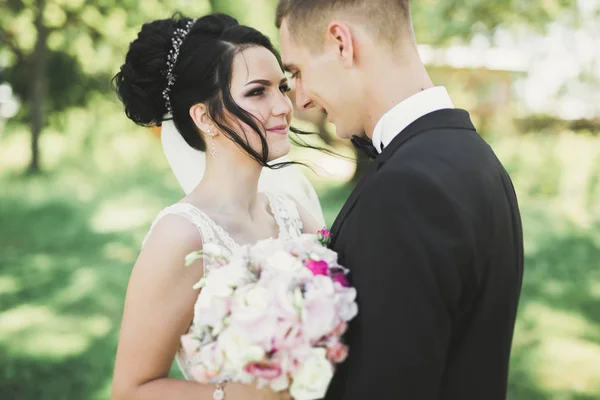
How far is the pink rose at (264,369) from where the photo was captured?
5.51ft

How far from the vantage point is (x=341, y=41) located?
204cm

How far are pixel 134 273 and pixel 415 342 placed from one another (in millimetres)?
1347

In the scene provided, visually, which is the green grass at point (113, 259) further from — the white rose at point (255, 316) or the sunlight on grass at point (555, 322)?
the white rose at point (255, 316)

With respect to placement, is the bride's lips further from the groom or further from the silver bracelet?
the silver bracelet

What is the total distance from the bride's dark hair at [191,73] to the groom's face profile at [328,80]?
0.65 meters

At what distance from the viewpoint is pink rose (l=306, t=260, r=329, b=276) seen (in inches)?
68.8

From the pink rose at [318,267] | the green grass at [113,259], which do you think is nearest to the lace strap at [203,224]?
the pink rose at [318,267]

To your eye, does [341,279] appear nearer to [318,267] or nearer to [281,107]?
[318,267]

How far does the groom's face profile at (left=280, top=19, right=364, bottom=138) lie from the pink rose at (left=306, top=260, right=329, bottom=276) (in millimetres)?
591

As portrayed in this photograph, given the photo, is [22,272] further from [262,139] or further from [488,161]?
[488,161]

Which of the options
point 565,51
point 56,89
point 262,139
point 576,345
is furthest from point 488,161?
point 56,89

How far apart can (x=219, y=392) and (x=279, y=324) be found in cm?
81

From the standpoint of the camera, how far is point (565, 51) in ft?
38.2

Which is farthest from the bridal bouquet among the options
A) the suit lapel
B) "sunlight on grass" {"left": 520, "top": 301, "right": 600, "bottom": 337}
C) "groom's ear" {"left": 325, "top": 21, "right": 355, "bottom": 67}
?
"sunlight on grass" {"left": 520, "top": 301, "right": 600, "bottom": 337}
